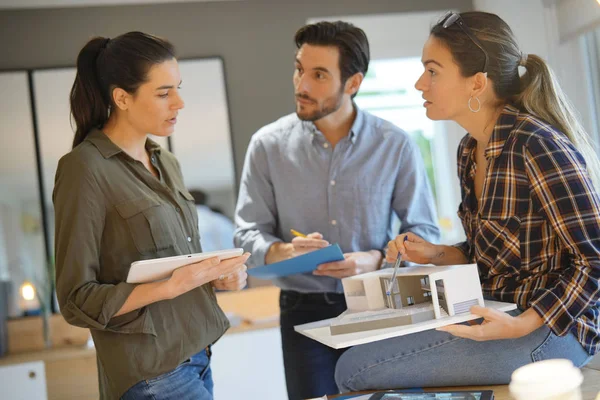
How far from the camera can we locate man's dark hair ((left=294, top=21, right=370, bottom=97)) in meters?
2.46

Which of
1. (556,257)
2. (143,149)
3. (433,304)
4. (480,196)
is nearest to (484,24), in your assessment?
(480,196)

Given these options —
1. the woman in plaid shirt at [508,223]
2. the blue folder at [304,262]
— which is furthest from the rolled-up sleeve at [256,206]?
the woman in plaid shirt at [508,223]

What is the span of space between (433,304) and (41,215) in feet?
11.1

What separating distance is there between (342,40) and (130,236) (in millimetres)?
1186

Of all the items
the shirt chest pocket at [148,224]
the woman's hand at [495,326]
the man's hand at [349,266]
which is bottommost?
the woman's hand at [495,326]

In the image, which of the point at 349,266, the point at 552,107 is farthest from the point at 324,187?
the point at 552,107

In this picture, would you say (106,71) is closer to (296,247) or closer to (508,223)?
(296,247)

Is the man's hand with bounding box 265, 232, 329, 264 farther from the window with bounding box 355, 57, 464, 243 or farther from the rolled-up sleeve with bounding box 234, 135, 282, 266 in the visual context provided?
→ the window with bounding box 355, 57, 464, 243

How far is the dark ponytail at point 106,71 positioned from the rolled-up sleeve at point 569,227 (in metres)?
1.06

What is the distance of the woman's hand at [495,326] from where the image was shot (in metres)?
1.42

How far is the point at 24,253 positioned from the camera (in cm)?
422

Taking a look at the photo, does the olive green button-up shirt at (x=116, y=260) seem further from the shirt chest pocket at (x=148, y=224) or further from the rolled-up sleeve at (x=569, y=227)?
the rolled-up sleeve at (x=569, y=227)

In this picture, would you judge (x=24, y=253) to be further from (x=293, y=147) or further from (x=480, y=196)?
(x=480, y=196)

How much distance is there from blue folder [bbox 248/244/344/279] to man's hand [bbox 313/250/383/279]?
7cm
